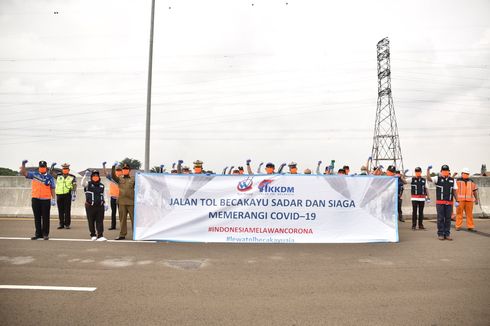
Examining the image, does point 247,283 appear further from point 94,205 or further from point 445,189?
point 445,189

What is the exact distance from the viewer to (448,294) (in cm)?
461

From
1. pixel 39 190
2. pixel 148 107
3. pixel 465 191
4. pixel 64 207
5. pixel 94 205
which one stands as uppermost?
pixel 148 107

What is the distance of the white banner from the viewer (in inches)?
324

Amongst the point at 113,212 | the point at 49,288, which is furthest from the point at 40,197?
the point at 49,288

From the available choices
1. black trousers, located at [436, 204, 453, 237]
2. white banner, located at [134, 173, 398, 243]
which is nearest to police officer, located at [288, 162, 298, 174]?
white banner, located at [134, 173, 398, 243]

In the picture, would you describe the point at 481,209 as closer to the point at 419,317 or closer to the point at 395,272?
the point at 395,272

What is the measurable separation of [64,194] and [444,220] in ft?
35.0

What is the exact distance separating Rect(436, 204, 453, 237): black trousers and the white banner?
1.30m

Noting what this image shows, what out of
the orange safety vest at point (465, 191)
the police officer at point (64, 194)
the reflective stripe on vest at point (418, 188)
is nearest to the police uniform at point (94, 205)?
the police officer at point (64, 194)

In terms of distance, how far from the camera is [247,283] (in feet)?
16.6

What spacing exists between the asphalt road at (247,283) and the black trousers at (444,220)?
24.1 inches

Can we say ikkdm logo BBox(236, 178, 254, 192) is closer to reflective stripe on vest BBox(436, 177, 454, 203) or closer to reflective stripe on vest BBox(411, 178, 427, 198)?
reflective stripe on vest BBox(436, 177, 454, 203)

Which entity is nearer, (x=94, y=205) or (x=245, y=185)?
(x=245, y=185)

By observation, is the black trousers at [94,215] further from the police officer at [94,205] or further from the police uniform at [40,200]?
the police uniform at [40,200]
